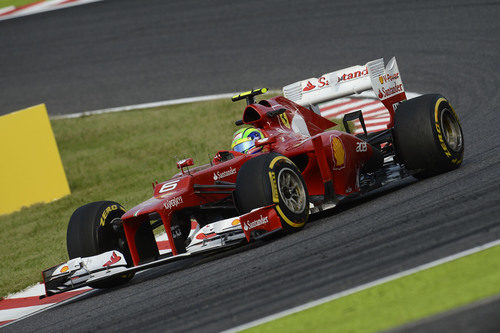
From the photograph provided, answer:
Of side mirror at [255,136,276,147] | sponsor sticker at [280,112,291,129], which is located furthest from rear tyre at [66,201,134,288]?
sponsor sticker at [280,112,291,129]

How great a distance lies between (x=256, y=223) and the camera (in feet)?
25.4

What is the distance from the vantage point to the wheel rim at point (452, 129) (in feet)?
30.7

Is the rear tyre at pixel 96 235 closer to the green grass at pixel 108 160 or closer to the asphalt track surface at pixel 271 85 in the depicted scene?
the asphalt track surface at pixel 271 85

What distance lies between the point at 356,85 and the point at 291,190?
2.41 m

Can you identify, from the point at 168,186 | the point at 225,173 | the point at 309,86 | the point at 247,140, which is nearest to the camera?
the point at 168,186

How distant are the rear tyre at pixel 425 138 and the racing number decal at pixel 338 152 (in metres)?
0.76

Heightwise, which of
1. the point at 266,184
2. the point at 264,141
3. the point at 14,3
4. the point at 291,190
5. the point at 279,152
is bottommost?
the point at 291,190

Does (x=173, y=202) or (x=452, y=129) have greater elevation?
(x=173, y=202)

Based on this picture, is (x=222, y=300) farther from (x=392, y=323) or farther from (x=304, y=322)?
(x=392, y=323)

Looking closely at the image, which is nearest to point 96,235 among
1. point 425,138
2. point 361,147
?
point 361,147

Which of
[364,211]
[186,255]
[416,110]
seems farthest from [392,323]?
[416,110]

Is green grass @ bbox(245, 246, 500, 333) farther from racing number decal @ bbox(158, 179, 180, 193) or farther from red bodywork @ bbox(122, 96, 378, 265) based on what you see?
racing number decal @ bbox(158, 179, 180, 193)

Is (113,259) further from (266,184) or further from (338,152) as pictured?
(338,152)

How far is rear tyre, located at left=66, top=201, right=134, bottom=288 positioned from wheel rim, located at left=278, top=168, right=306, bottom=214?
1834 millimetres
